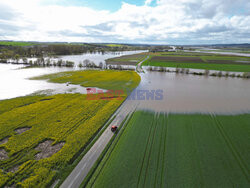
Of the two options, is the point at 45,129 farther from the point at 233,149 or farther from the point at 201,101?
the point at 201,101

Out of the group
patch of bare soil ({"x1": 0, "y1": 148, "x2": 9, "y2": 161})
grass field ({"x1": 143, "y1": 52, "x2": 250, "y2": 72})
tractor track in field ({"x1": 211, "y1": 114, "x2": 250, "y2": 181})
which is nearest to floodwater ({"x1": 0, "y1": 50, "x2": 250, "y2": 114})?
tractor track in field ({"x1": 211, "y1": 114, "x2": 250, "y2": 181})

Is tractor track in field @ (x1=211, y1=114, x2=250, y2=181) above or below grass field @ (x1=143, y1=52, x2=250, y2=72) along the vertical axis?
below

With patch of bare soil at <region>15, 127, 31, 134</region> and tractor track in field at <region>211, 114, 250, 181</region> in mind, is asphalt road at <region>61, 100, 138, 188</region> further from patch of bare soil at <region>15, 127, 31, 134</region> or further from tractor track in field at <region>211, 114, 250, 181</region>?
tractor track in field at <region>211, 114, 250, 181</region>

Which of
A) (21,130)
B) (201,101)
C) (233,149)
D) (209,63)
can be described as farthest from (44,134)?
(209,63)

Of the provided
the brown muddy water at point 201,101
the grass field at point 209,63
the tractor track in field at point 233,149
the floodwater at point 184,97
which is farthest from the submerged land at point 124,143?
the grass field at point 209,63

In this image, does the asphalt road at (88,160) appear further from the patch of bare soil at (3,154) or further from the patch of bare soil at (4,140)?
the patch of bare soil at (4,140)

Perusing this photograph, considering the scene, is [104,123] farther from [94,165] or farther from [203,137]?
[203,137]
